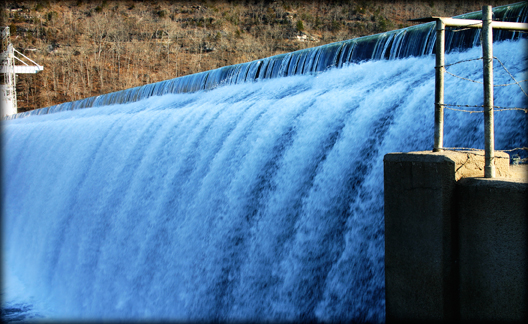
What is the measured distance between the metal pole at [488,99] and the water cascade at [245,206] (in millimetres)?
1064

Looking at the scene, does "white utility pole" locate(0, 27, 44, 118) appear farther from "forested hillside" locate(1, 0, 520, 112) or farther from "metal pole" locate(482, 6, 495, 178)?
"metal pole" locate(482, 6, 495, 178)

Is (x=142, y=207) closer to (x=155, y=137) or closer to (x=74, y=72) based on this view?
(x=155, y=137)

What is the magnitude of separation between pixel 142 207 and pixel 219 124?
1.54 metres

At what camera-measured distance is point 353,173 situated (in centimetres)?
386

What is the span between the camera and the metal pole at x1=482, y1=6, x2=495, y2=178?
2340 millimetres

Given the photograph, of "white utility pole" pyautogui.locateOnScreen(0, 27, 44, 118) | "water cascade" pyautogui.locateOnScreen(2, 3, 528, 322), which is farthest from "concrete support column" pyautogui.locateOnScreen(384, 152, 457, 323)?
"white utility pole" pyautogui.locateOnScreen(0, 27, 44, 118)

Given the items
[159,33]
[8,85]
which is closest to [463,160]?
[8,85]

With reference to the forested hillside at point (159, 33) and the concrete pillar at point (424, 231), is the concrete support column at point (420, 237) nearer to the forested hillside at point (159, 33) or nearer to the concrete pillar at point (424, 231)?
the concrete pillar at point (424, 231)

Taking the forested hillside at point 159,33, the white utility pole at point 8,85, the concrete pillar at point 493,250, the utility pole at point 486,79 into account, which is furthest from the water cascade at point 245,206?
the forested hillside at point 159,33

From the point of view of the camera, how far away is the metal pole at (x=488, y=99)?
2340mm

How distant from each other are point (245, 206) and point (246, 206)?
0.02 metres

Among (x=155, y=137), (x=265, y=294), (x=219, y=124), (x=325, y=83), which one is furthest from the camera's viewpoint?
(x=325, y=83)

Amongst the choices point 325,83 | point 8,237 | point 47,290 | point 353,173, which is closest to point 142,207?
point 47,290

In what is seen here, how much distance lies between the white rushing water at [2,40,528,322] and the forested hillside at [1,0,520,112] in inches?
1163
